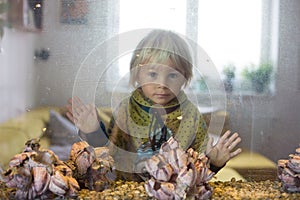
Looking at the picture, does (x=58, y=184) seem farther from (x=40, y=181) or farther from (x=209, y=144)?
(x=209, y=144)

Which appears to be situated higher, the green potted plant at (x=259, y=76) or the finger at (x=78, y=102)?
the green potted plant at (x=259, y=76)

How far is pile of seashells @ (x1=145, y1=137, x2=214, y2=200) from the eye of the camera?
614mm

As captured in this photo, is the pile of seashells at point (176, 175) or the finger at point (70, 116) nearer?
the pile of seashells at point (176, 175)

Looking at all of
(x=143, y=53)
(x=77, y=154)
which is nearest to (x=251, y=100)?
(x=143, y=53)

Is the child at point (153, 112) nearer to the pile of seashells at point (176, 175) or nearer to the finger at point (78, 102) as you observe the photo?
the finger at point (78, 102)

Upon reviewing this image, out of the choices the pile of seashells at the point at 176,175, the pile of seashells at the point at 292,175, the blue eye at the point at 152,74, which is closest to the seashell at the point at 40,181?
the pile of seashells at the point at 176,175

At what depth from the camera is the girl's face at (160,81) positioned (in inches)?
29.7

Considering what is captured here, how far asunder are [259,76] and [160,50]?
0.17 metres

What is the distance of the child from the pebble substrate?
0.14 ft

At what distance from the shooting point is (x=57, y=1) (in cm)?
76

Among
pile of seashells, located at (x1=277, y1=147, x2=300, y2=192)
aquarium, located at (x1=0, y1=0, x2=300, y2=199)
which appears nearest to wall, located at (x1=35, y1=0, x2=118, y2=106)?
aquarium, located at (x1=0, y1=0, x2=300, y2=199)

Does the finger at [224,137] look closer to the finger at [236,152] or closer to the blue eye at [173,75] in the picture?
the finger at [236,152]

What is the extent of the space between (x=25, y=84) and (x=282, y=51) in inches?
16.5

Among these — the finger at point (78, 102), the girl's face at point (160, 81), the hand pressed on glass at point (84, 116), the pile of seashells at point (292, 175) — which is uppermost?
the girl's face at point (160, 81)
